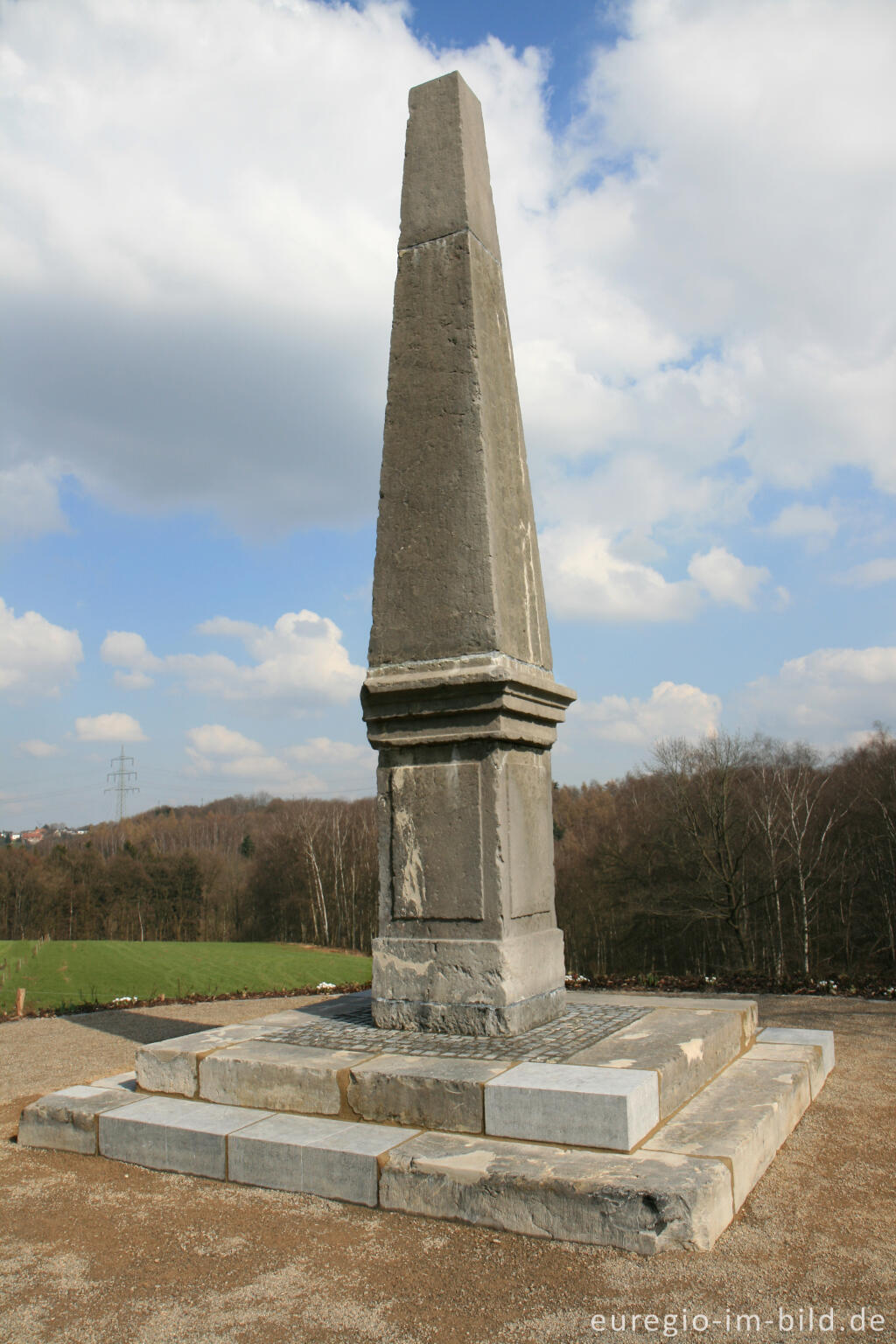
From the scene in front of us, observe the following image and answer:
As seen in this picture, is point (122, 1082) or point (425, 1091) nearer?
point (425, 1091)

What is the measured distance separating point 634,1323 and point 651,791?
31.7 metres

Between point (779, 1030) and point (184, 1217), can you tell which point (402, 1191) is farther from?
point (779, 1030)

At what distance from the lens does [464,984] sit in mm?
4973

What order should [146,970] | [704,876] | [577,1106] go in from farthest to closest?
[704,876], [146,970], [577,1106]

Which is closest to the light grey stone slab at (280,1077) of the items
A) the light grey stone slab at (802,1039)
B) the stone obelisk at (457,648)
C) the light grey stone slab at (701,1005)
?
the stone obelisk at (457,648)

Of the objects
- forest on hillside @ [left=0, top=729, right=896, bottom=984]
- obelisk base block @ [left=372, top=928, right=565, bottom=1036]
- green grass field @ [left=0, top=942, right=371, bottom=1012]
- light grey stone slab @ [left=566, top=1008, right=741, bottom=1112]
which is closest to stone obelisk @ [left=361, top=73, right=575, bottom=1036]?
obelisk base block @ [left=372, top=928, right=565, bottom=1036]

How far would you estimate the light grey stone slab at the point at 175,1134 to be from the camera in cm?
422

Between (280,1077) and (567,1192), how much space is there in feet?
5.83

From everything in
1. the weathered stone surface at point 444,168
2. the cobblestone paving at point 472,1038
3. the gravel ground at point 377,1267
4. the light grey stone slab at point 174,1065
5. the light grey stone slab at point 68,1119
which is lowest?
the gravel ground at point 377,1267

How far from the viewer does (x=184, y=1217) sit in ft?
12.4

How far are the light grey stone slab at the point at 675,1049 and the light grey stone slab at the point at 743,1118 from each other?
81mm

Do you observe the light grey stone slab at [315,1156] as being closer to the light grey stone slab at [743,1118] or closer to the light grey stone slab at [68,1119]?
the light grey stone slab at [68,1119]

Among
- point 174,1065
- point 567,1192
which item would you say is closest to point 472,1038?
point 567,1192

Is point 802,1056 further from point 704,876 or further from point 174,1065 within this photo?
point 704,876
